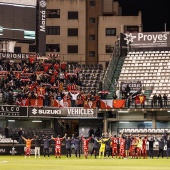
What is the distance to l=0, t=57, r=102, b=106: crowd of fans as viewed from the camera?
65.4 m

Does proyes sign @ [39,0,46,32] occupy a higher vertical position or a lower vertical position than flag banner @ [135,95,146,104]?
higher

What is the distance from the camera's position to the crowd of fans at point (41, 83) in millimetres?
65375

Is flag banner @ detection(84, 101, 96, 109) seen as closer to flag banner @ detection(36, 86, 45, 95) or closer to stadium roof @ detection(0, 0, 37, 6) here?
flag banner @ detection(36, 86, 45, 95)

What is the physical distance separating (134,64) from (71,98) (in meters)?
12.7

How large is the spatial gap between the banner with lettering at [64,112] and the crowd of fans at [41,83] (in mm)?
621

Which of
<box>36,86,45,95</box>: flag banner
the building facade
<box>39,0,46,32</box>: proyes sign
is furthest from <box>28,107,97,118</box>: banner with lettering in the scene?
the building facade

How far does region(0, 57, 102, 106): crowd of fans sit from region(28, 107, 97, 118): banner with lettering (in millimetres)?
621

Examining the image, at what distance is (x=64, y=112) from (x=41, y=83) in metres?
5.20

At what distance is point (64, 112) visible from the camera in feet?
→ 216

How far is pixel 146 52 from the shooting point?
78438 mm

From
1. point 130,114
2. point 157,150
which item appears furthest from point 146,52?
point 157,150
